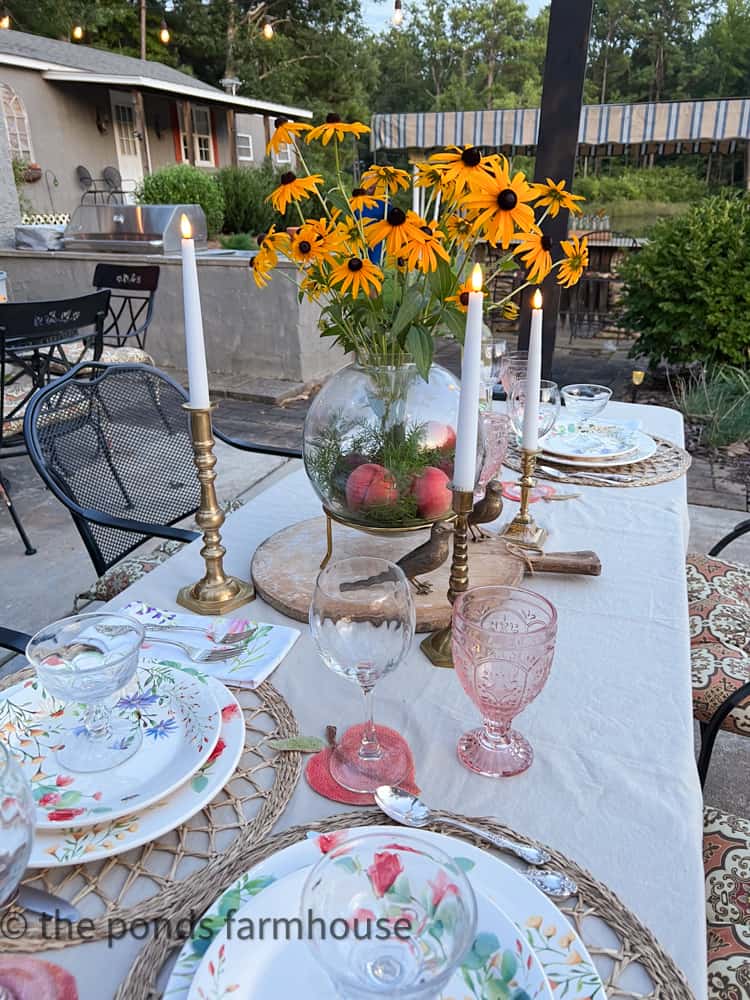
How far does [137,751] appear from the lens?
0.75m

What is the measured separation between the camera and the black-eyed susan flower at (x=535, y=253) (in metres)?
0.99

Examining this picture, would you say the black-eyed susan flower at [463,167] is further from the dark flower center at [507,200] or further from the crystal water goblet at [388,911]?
the crystal water goblet at [388,911]

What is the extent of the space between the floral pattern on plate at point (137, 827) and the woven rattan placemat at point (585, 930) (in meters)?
0.07

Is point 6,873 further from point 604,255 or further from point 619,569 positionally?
point 604,255

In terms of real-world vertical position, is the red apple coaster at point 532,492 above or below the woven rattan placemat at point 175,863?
above

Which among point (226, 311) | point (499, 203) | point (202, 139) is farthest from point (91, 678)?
point (202, 139)

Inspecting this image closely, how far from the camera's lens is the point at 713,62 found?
25.5 meters

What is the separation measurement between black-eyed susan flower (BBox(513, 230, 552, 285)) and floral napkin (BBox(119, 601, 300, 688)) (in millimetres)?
637

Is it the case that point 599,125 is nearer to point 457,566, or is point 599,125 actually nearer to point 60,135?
point 457,566

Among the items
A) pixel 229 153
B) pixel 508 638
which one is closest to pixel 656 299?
pixel 508 638

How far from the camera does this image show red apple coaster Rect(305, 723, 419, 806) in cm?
72

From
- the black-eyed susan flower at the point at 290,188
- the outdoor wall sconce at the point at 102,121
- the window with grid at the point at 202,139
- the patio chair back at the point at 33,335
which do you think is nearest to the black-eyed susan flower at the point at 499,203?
the black-eyed susan flower at the point at 290,188

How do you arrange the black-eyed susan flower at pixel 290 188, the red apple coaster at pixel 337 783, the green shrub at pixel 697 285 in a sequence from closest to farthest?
1. the red apple coaster at pixel 337 783
2. the black-eyed susan flower at pixel 290 188
3. the green shrub at pixel 697 285

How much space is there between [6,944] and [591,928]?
478 millimetres
